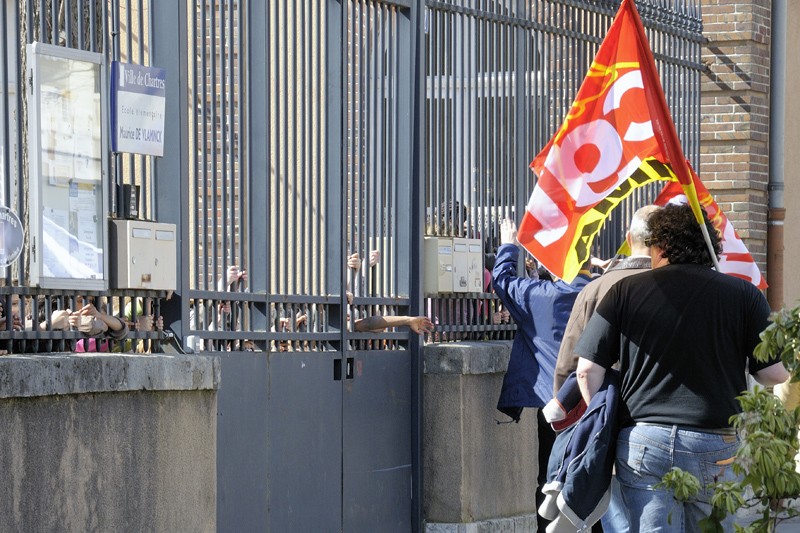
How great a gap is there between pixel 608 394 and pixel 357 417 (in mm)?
2648

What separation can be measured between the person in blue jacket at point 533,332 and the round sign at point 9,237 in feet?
10.0

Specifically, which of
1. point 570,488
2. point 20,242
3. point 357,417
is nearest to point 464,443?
point 357,417

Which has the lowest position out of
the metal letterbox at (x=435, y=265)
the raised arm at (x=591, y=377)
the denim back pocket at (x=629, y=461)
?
the denim back pocket at (x=629, y=461)

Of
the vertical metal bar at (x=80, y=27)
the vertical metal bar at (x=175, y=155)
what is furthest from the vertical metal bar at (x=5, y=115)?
the vertical metal bar at (x=175, y=155)

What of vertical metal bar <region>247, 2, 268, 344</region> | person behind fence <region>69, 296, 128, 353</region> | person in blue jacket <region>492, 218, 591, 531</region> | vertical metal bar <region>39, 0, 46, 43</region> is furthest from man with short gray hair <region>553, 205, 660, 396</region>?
vertical metal bar <region>39, 0, 46, 43</region>

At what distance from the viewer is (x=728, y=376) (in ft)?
15.2

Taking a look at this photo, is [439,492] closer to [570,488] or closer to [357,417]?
[357,417]

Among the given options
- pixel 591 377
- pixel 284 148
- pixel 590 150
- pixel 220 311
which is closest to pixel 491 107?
pixel 590 150

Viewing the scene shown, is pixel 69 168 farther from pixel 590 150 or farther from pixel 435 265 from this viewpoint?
pixel 590 150

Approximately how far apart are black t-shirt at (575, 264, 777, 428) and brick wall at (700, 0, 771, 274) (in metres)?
6.38

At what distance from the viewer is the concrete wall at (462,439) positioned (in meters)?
7.61

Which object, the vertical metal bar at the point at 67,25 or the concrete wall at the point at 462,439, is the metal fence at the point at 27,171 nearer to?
the vertical metal bar at the point at 67,25

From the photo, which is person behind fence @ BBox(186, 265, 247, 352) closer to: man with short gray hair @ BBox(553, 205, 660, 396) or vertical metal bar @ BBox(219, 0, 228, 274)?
vertical metal bar @ BBox(219, 0, 228, 274)

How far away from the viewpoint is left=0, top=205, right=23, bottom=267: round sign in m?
4.77
